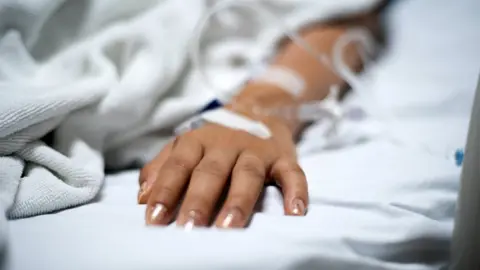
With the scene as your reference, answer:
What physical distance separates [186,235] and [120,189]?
0.16 metres

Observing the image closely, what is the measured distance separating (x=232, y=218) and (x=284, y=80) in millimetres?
382

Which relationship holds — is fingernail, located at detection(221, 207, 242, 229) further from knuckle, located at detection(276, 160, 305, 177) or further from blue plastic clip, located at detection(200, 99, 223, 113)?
blue plastic clip, located at detection(200, 99, 223, 113)

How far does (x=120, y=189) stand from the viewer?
20.9 inches

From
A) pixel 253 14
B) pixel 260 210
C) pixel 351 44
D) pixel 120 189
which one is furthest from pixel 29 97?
pixel 351 44

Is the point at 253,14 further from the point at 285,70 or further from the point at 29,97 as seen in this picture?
the point at 29,97

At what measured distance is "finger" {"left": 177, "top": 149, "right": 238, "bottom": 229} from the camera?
43cm

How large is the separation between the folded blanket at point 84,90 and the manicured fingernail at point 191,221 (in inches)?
4.8

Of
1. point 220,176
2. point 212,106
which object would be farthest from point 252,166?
point 212,106

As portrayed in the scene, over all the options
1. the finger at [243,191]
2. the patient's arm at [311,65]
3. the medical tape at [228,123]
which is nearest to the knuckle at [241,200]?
the finger at [243,191]

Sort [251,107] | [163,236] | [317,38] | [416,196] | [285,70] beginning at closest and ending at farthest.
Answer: [163,236]
[416,196]
[251,107]
[285,70]
[317,38]

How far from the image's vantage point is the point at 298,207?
46cm

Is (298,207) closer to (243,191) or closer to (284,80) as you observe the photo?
(243,191)

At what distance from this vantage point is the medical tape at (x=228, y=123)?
1.87 ft

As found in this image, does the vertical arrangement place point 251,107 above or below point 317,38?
below
